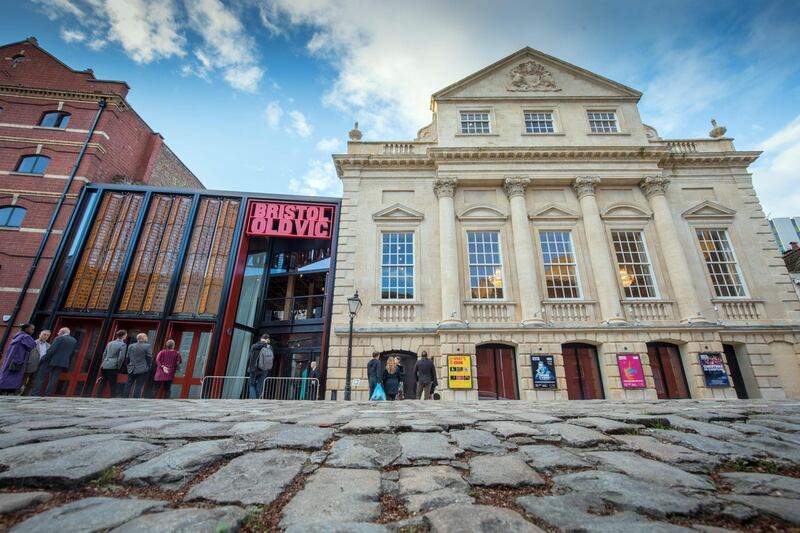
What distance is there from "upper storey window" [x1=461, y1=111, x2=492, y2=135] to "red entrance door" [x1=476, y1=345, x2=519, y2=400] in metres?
10.8

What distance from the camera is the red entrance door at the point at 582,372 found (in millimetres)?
12664

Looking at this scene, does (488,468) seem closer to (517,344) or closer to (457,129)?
(517,344)

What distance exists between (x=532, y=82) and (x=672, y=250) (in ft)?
35.5

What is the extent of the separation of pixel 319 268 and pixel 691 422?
14759mm

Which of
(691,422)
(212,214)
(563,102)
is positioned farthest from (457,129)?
(691,422)

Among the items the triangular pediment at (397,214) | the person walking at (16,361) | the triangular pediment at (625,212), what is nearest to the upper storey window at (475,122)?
the triangular pediment at (397,214)

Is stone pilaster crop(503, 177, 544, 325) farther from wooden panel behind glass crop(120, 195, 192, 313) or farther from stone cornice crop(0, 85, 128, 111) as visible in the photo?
stone cornice crop(0, 85, 128, 111)

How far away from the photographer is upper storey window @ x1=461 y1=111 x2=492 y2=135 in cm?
1705

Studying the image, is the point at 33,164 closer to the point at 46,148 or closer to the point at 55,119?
the point at 46,148

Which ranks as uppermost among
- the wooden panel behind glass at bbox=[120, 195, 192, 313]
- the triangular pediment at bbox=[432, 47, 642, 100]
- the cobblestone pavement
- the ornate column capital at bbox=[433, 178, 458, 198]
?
the triangular pediment at bbox=[432, 47, 642, 100]

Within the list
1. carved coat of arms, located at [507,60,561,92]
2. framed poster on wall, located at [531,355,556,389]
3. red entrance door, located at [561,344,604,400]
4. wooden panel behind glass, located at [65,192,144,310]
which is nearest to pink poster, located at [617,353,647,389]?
red entrance door, located at [561,344,604,400]

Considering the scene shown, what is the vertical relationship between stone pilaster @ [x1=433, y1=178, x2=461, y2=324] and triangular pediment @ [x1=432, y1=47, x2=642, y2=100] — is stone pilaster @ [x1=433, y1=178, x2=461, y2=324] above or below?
below

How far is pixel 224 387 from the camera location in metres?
13.5

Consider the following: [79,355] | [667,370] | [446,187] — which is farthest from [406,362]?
[79,355]
